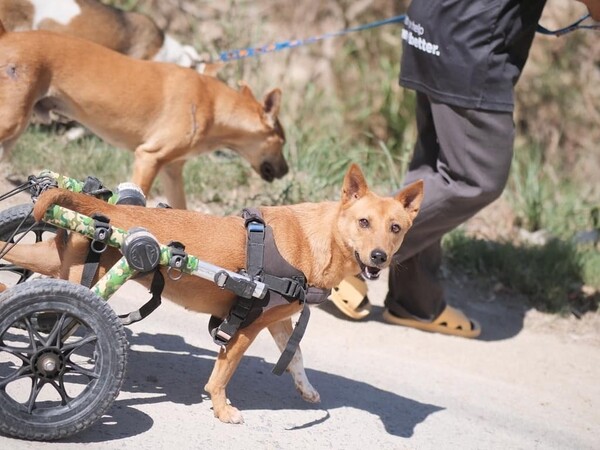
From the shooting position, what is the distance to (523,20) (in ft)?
16.9

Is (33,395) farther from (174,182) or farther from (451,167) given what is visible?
(174,182)

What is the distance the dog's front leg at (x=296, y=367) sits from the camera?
430 centimetres

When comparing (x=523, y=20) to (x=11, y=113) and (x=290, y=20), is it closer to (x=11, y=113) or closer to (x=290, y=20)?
(x=11, y=113)

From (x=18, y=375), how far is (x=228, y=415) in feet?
3.17

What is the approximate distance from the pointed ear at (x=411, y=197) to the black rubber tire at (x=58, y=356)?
5.24ft

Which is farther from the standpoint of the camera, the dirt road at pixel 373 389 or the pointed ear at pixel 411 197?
the pointed ear at pixel 411 197

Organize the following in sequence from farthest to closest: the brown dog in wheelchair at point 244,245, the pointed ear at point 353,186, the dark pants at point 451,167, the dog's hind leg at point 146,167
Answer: the dog's hind leg at point 146,167, the dark pants at point 451,167, the pointed ear at point 353,186, the brown dog in wheelchair at point 244,245

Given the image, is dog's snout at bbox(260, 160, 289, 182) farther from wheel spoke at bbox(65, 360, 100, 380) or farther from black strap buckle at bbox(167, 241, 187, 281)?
wheel spoke at bbox(65, 360, 100, 380)

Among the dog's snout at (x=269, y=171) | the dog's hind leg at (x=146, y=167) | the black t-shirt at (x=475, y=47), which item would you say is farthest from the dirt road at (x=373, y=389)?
the black t-shirt at (x=475, y=47)

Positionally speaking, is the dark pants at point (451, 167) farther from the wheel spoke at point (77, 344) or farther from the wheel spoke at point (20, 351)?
the wheel spoke at point (20, 351)

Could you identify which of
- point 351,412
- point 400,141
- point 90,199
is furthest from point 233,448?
point 400,141

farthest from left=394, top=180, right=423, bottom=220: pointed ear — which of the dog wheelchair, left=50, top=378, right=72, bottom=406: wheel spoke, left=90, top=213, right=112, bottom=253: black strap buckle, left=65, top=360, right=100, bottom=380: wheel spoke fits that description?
left=50, top=378, right=72, bottom=406: wheel spoke

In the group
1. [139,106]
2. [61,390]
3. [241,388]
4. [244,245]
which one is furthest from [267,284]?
[139,106]

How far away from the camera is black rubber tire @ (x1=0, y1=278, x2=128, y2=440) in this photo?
3213mm
